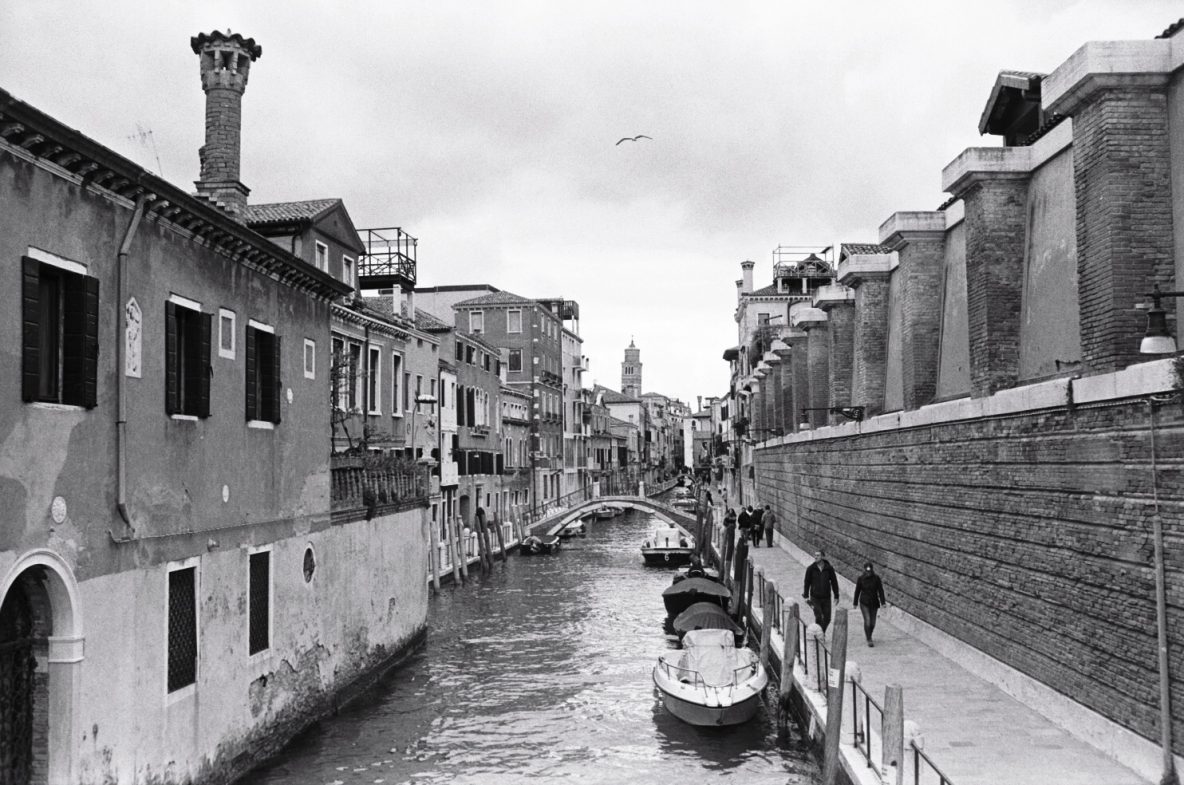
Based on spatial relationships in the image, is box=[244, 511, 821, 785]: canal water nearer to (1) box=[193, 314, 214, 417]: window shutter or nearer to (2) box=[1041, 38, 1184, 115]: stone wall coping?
(1) box=[193, 314, 214, 417]: window shutter

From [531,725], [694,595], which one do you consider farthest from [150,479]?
[694,595]

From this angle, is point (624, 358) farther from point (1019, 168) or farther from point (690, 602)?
point (1019, 168)

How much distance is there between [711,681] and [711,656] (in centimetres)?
71

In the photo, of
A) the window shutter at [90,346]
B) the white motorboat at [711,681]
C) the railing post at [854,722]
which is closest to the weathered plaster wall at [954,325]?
the white motorboat at [711,681]

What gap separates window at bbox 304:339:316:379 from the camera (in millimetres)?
14367

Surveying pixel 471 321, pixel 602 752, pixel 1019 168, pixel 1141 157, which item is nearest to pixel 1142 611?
pixel 1141 157

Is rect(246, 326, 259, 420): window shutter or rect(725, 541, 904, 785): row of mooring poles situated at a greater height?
rect(246, 326, 259, 420): window shutter

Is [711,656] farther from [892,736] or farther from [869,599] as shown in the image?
[892,736]

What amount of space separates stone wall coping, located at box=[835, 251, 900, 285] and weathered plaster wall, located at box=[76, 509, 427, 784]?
10.1 m

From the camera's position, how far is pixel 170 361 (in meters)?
10.1

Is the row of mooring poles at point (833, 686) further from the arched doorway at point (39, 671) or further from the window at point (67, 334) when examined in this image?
the window at point (67, 334)

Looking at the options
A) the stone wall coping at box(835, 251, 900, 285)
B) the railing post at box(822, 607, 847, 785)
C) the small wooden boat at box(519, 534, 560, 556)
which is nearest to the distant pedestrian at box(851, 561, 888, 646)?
the railing post at box(822, 607, 847, 785)

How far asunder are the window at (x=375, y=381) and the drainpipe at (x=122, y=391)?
15.3 metres

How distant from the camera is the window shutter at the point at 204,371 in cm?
1073
